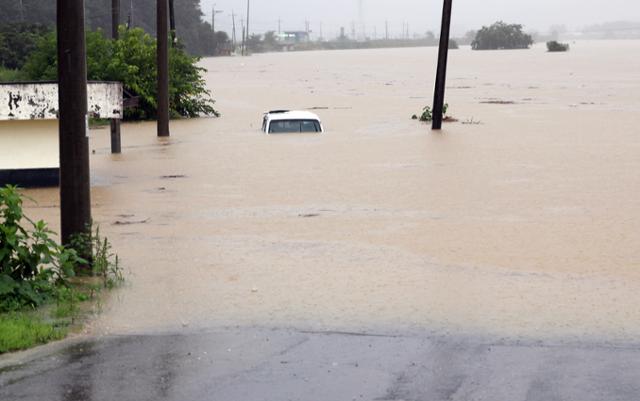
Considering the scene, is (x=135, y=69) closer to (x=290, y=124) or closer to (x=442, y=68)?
(x=290, y=124)

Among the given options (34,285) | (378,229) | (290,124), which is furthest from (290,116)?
(34,285)

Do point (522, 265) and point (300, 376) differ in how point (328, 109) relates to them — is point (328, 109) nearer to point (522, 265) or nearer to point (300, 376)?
point (522, 265)

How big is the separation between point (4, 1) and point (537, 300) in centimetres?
7779

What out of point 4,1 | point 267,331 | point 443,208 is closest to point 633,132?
point 443,208

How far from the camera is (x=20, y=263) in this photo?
8.62m

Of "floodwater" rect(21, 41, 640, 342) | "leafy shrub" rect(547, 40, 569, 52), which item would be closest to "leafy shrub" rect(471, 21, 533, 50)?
"leafy shrub" rect(547, 40, 569, 52)

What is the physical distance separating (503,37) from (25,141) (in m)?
175

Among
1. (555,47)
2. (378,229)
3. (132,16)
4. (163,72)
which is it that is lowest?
(555,47)

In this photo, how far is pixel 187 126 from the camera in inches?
1182

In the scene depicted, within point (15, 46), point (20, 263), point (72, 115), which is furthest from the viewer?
point (15, 46)

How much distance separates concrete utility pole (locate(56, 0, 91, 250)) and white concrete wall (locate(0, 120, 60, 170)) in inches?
250

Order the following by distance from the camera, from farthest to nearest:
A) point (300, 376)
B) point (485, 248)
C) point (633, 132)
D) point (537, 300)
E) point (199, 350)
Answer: point (633, 132), point (485, 248), point (537, 300), point (199, 350), point (300, 376)

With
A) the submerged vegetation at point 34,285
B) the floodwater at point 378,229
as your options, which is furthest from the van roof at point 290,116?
the submerged vegetation at point 34,285

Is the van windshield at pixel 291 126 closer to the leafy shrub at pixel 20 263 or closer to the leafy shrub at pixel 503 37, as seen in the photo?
the leafy shrub at pixel 20 263
